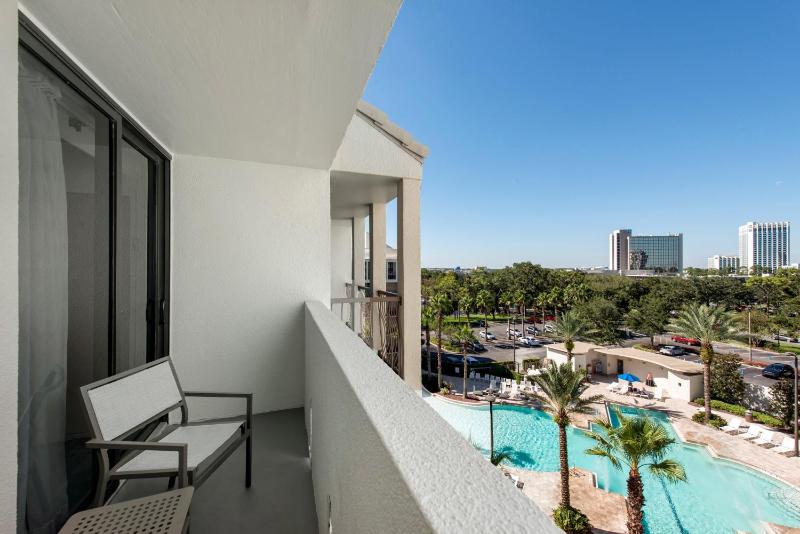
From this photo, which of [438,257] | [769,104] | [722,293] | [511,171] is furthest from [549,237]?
[769,104]

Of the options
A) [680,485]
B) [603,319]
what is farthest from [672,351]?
[680,485]

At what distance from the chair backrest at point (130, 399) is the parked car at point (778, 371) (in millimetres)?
35272

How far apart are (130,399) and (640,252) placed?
96169 mm

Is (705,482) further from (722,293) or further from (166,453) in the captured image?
(722,293)

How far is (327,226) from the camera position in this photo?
154 inches

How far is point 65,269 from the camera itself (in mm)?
1784

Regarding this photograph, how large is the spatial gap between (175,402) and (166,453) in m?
0.51

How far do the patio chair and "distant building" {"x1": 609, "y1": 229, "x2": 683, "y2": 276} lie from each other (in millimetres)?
89301

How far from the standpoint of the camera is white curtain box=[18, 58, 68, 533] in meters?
1.48

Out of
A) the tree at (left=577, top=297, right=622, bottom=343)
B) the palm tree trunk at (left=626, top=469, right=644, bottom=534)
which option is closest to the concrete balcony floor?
the palm tree trunk at (left=626, top=469, right=644, bottom=534)

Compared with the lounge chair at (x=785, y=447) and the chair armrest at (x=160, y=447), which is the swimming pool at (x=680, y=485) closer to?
the lounge chair at (x=785, y=447)

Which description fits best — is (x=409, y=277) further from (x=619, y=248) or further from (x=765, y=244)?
(x=765, y=244)

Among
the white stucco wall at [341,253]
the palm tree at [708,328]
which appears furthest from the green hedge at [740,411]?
the white stucco wall at [341,253]

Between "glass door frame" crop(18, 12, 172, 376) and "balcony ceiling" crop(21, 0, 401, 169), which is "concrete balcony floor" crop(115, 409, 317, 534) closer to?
"glass door frame" crop(18, 12, 172, 376)
